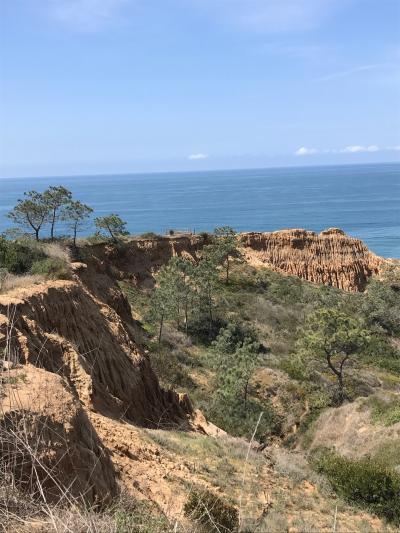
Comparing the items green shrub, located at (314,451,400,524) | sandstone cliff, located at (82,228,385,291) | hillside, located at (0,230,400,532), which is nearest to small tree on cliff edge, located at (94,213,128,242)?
hillside, located at (0,230,400,532)

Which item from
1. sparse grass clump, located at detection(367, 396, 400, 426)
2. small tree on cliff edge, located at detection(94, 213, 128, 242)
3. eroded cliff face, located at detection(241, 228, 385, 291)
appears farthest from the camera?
eroded cliff face, located at detection(241, 228, 385, 291)

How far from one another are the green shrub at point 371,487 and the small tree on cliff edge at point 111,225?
40.2 metres

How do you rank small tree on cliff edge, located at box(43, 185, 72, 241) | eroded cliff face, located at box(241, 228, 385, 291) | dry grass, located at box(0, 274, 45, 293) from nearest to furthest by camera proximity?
1. dry grass, located at box(0, 274, 45, 293)
2. small tree on cliff edge, located at box(43, 185, 72, 241)
3. eroded cliff face, located at box(241, 228, 385, 291)

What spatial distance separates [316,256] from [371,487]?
189 ft

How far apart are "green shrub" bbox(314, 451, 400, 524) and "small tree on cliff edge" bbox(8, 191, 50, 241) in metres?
33.6

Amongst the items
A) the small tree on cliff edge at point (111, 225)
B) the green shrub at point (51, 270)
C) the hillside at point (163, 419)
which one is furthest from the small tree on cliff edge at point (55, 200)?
the green shrub at point (51, 270)

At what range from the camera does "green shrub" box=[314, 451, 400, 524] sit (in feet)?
42.0

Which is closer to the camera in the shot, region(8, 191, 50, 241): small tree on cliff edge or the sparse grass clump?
the sparse grass clump

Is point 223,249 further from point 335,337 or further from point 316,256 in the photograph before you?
point 335,337

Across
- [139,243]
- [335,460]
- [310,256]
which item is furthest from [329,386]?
[310,256]

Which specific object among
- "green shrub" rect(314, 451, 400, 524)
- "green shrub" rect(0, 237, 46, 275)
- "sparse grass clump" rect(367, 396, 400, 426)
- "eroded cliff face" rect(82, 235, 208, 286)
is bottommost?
"sparse grass clump" rect(367, 396, 400, 426)

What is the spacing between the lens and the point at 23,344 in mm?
12719

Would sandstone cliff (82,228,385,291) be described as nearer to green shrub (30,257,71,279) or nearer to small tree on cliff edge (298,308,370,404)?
small tree on cliff edge (298,308,370,404)

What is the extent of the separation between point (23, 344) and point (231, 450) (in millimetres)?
6802
